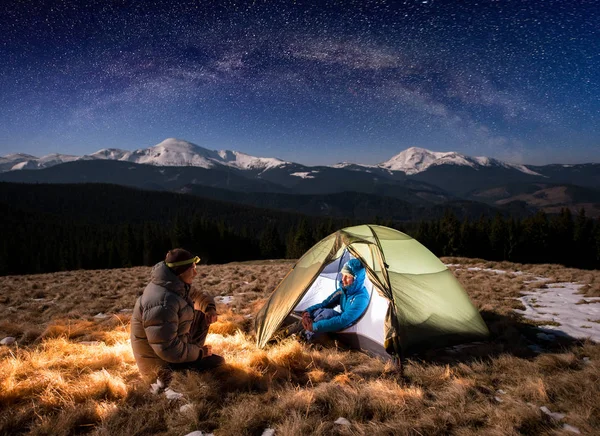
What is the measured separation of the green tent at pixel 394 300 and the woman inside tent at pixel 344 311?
269mm

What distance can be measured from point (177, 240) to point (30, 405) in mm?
75774

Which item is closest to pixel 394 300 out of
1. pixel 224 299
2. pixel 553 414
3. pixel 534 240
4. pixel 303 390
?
pixel 303 390

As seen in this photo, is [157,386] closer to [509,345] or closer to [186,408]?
[186,408]

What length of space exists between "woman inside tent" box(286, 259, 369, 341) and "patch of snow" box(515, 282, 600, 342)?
15.8 ft

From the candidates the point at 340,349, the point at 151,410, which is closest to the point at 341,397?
the point at 340,349

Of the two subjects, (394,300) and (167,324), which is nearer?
(167,324)

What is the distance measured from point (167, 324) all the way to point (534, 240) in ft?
267

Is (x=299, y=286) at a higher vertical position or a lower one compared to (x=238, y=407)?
higher

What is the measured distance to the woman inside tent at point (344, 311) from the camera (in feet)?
22.7

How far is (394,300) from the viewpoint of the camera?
632cm

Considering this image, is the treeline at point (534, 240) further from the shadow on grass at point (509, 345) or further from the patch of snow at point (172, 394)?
the patch of snow at point (172, 394)

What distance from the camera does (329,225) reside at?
3184 inches

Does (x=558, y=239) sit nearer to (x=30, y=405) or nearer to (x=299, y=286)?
(x=299, y=286)

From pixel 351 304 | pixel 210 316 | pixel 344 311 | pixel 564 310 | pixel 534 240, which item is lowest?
pixel 534 240
